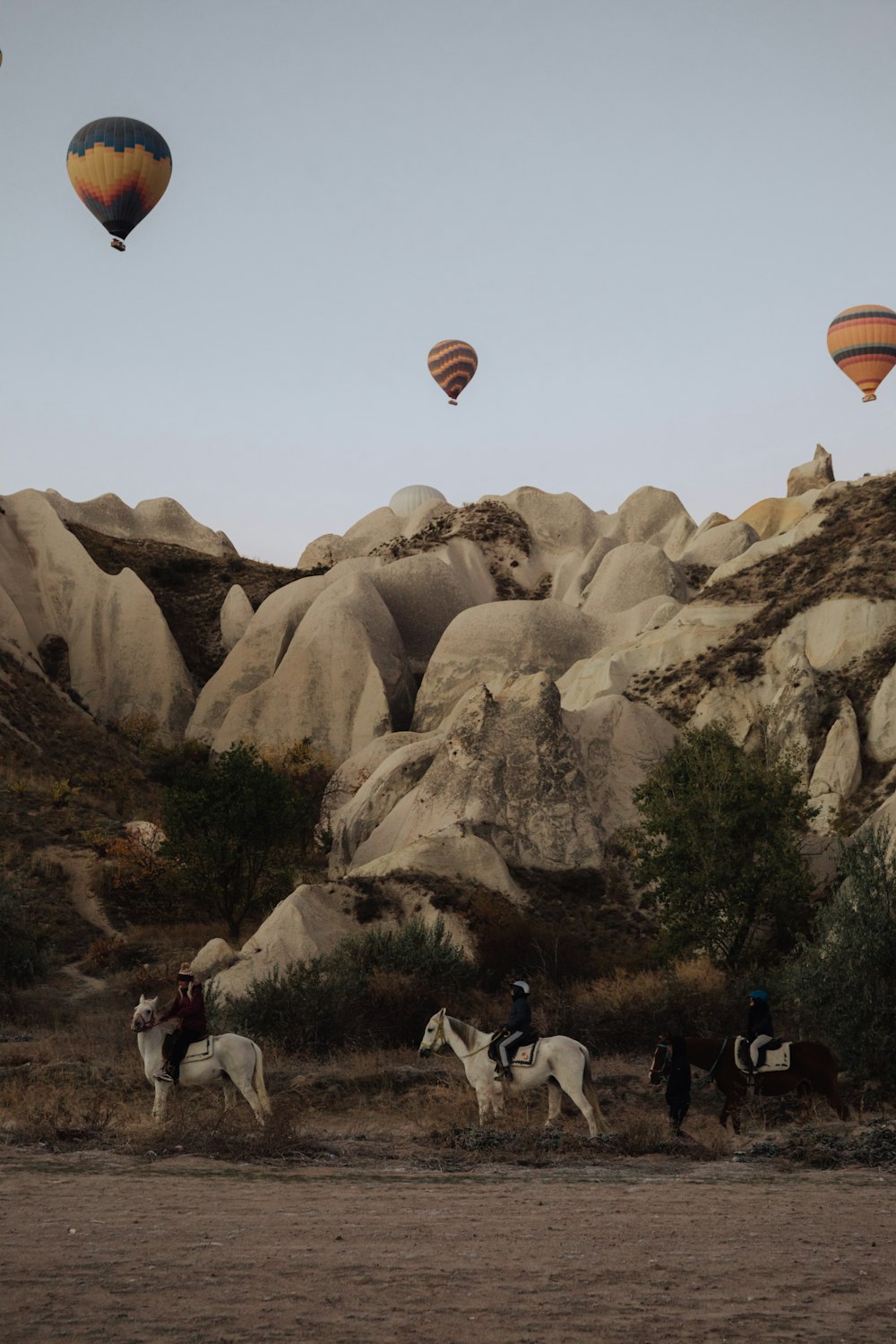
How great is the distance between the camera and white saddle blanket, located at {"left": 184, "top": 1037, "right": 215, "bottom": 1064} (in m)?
14.1

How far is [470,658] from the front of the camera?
57.1 meters

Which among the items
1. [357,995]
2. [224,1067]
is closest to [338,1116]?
[224,1067]

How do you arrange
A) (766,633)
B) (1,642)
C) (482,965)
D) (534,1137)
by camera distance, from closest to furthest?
(534,1137) < (482,965) < (766,633) < (1,642)

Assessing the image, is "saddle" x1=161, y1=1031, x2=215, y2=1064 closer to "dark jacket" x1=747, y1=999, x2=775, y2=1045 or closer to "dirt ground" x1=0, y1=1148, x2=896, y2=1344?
"dirt ground" x1=0, y1=1148, x2=896, y2=1344

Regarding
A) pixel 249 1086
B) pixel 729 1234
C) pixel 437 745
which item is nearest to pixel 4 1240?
pixel 729 1234

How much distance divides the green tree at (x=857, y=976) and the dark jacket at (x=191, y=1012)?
7.90 metres

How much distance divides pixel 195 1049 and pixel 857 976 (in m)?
8.33

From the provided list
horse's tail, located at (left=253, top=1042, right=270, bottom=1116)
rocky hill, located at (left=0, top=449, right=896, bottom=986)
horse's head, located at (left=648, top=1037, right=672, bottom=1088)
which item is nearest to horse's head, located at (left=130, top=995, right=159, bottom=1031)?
horse's tail, located at (left=253, top=1042, right=270, bottom=1116)

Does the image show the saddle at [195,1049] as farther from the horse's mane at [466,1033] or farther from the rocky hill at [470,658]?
the rocky hill at [470,658]

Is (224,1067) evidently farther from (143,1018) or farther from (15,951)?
(15,951)

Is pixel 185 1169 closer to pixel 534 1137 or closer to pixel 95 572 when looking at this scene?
pixel 534 1137

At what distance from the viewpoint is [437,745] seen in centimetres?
4059

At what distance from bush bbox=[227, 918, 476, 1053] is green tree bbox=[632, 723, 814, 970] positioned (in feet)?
15.7

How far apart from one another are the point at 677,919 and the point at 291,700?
114 ft
